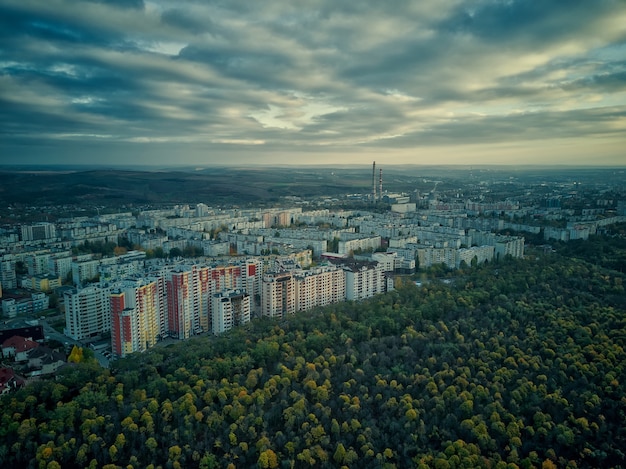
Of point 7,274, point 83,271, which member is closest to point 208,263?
point 83,271

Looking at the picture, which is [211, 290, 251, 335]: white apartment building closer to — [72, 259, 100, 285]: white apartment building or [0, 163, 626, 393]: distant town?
[0, 163, 626, 393]: distant town

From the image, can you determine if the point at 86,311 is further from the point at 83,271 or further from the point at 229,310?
the point at 83,271

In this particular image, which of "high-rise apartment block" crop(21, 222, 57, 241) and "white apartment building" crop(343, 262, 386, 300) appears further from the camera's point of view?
"high-rise apartment block" crop(21, 222, 57, 241)

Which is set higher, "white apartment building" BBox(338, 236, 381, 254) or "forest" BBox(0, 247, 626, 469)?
"white apartment building" BBox(338, 236, 381, 254)

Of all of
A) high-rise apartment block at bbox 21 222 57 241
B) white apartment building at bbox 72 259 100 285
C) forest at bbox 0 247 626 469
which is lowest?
forest at bbox 0 247 626 469

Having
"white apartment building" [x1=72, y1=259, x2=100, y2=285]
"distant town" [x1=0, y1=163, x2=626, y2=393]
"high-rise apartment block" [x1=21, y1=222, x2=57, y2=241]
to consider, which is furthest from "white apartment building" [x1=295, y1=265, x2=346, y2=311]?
"high-rise apartment block" [x1=21, y1=222, x2=57, y2=241]

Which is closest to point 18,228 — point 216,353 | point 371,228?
point 371,228

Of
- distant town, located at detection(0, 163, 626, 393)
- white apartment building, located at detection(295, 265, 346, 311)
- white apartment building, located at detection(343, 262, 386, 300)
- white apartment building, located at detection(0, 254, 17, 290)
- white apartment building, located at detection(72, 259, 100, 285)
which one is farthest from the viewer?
white apartment building, located at detection(72, 259, 100, 285)
